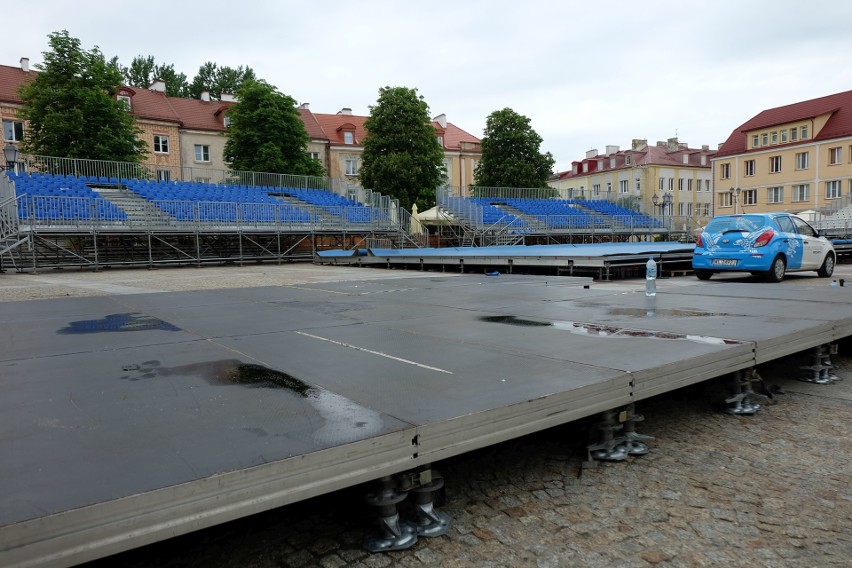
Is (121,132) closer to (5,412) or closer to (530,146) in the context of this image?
(530,146)

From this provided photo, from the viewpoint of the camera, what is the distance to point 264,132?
4434 centimetres

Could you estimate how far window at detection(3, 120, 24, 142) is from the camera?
4331 centimetres

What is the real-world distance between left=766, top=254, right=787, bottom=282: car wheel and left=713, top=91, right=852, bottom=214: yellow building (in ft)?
140

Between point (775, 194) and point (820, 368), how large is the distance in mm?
58309

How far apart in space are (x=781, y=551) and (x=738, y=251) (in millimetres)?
11446

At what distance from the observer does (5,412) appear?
2.78m

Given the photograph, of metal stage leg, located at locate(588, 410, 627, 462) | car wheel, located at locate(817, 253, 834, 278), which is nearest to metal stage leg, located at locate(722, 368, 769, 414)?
metal stage leg, located at locate(588, 410, 627, 462)

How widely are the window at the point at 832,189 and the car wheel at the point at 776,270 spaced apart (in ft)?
152

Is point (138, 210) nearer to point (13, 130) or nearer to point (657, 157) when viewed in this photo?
point (13, 130)

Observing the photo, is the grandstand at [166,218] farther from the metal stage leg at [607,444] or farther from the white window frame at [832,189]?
the white window frame at [832,189]

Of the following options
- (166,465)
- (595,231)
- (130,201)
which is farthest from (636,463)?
(595,231)

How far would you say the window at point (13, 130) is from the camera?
1705 inches

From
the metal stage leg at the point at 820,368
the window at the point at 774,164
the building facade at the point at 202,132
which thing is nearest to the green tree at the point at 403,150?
the building facade at the point at 202,132

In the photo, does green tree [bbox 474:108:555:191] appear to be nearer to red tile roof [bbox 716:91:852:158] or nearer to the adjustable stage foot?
red tile roof [bbox 716:91:852:158]
